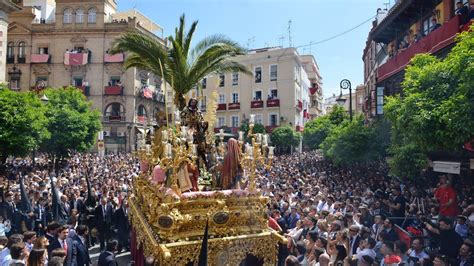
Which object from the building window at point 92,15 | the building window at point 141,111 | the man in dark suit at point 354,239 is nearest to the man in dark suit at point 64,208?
the man in dark suit at point 354,239

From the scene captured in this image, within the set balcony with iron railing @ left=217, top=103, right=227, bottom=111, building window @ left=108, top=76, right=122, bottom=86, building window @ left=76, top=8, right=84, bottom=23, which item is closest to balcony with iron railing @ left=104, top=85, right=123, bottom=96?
building window @ left=108, top=76, right=122, bottom=86

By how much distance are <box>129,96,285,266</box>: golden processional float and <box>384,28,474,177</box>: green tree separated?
4139 mm

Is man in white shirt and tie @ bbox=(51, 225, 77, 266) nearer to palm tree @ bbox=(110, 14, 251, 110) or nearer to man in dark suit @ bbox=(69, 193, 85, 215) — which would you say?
palm tree @ bbox=(110, 14, 251, 110)

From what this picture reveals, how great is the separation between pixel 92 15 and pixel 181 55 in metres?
37.5

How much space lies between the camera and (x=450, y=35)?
1538cm

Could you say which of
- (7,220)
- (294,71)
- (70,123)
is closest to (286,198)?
(7,220)

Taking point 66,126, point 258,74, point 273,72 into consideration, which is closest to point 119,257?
point 66,126

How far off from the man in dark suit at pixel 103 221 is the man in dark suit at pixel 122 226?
0.92 feet

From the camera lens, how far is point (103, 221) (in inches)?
479

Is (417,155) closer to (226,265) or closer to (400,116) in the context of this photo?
(400,116)

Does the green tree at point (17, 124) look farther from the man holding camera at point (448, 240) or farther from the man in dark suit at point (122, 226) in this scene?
the man holding camera at point (448, 240)

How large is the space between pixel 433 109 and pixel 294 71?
129 ft

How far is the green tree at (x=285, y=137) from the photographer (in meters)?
44.5

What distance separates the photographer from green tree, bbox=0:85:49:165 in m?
22.3
